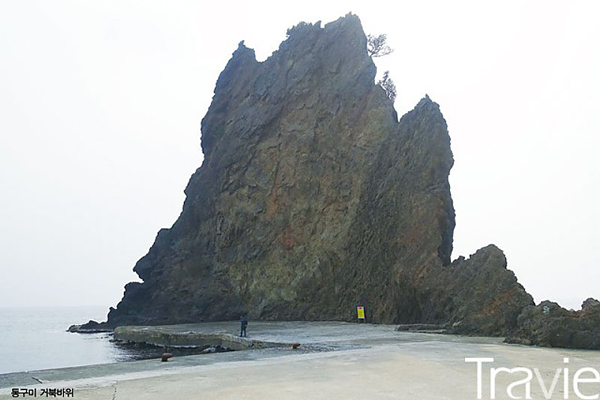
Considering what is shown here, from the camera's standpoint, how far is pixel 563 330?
16.7 meters

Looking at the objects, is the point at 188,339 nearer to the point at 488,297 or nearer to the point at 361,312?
the point at 361,312

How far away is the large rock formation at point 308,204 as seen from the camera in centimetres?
3831

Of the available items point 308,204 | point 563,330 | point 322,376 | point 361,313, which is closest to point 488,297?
point 563,330

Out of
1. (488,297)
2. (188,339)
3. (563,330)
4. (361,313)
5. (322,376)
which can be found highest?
(488,297)

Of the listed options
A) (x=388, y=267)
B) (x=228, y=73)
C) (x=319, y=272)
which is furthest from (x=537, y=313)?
(x=228, y=73)

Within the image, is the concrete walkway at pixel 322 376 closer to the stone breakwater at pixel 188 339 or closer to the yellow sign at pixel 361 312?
the stone breakwater at pixel 188 339

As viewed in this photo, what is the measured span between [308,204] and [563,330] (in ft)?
110

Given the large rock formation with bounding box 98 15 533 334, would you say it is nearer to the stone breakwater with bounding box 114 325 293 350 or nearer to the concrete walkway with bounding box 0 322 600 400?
the stone breakwater with bounding box 114 325 293 350

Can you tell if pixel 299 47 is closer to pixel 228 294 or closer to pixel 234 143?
pixel 234 143

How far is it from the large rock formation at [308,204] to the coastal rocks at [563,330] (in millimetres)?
11916

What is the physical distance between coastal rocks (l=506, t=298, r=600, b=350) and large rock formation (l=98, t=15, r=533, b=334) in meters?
11.9

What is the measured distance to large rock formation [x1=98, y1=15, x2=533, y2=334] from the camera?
38.3 meters

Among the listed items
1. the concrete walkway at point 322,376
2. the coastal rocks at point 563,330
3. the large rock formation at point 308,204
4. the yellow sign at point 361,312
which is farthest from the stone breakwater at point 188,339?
the large rock formation at point 308,204

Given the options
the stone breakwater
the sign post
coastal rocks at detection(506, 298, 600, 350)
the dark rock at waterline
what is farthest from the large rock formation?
coastal rocks at detection(506, 298, 600, 350)
